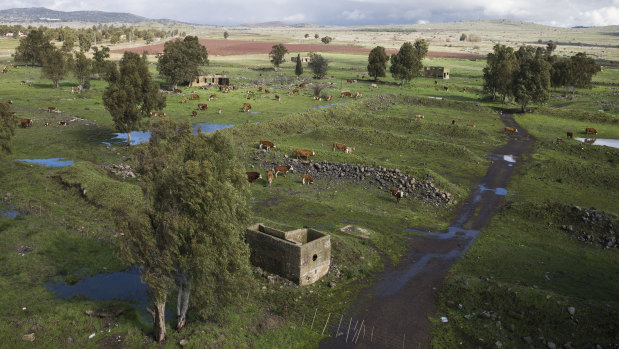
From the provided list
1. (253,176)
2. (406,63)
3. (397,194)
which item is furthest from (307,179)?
(406,63)

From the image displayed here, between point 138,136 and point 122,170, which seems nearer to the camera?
point 122,170

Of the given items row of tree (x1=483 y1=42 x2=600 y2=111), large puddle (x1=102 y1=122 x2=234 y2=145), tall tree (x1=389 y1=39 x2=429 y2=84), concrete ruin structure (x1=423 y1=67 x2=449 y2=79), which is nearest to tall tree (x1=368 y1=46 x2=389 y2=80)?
tall tree (x1=389 y1=39 x2=429 y2=84)

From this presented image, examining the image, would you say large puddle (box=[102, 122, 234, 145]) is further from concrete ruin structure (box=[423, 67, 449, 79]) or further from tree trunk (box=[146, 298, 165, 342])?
concrete ruin structure (box=[423, 67, 449, 79])

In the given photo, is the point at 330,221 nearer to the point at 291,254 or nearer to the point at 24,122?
the point at 291,254

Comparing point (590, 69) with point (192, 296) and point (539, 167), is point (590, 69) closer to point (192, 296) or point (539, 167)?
point (539, 167)

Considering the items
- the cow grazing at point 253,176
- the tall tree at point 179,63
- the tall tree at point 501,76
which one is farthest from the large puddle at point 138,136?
the tall tree at point 501,76
